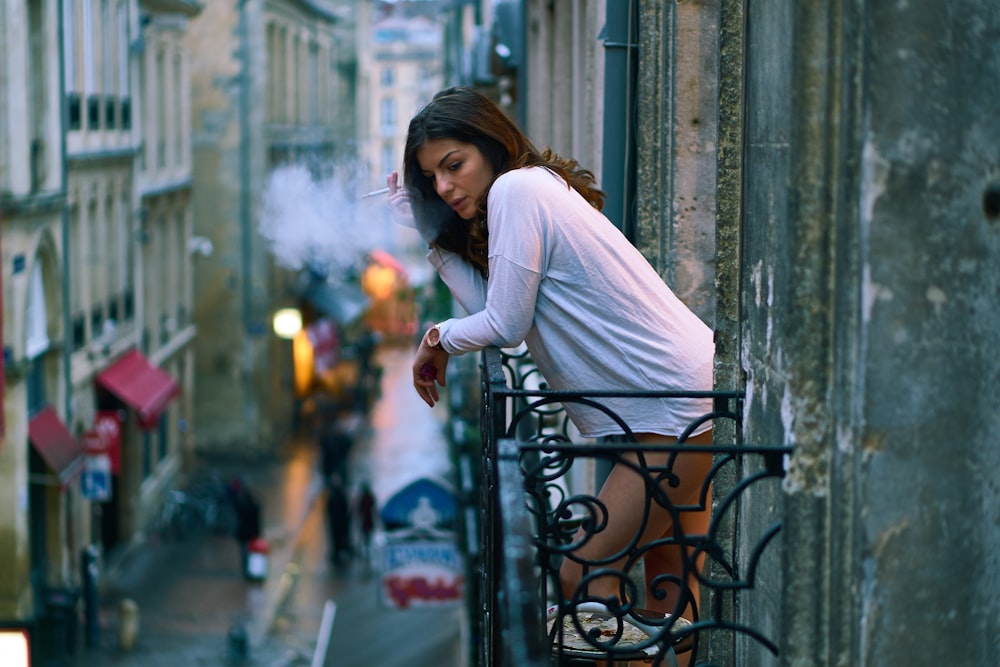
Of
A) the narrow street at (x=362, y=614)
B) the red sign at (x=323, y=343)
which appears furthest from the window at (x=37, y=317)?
the red sign at (x=323, y=343)

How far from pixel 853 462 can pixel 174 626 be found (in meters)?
18.1

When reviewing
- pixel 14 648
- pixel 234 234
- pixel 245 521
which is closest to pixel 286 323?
pixel 234 234

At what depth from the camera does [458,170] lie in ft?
13.6

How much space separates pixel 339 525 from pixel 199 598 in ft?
8.12

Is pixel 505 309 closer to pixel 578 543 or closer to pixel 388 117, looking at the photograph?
pixel 578 543

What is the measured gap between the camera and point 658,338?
406 centimetres

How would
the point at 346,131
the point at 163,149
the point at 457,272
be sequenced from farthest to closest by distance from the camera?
the point at 346,131
the point at 163,149
the point at 457,272

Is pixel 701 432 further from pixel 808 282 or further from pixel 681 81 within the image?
pixel 681 81

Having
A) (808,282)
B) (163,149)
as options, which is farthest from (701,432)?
(163,149)

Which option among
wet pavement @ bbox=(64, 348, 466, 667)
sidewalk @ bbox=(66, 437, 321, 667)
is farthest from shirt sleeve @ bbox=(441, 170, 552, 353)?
sidewalk @ bbox=(66, 437, 321, 667)

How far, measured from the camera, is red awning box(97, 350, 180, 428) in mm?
24219

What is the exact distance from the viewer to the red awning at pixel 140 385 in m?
24.2

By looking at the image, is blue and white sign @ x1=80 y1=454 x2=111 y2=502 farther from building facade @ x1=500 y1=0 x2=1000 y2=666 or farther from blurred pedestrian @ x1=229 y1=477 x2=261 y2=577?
building facade @ x1=500 y1=0 x2=1000 y2=666

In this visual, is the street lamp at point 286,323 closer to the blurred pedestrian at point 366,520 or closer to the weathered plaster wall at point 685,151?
the blurred pedestrian at point 366,520
